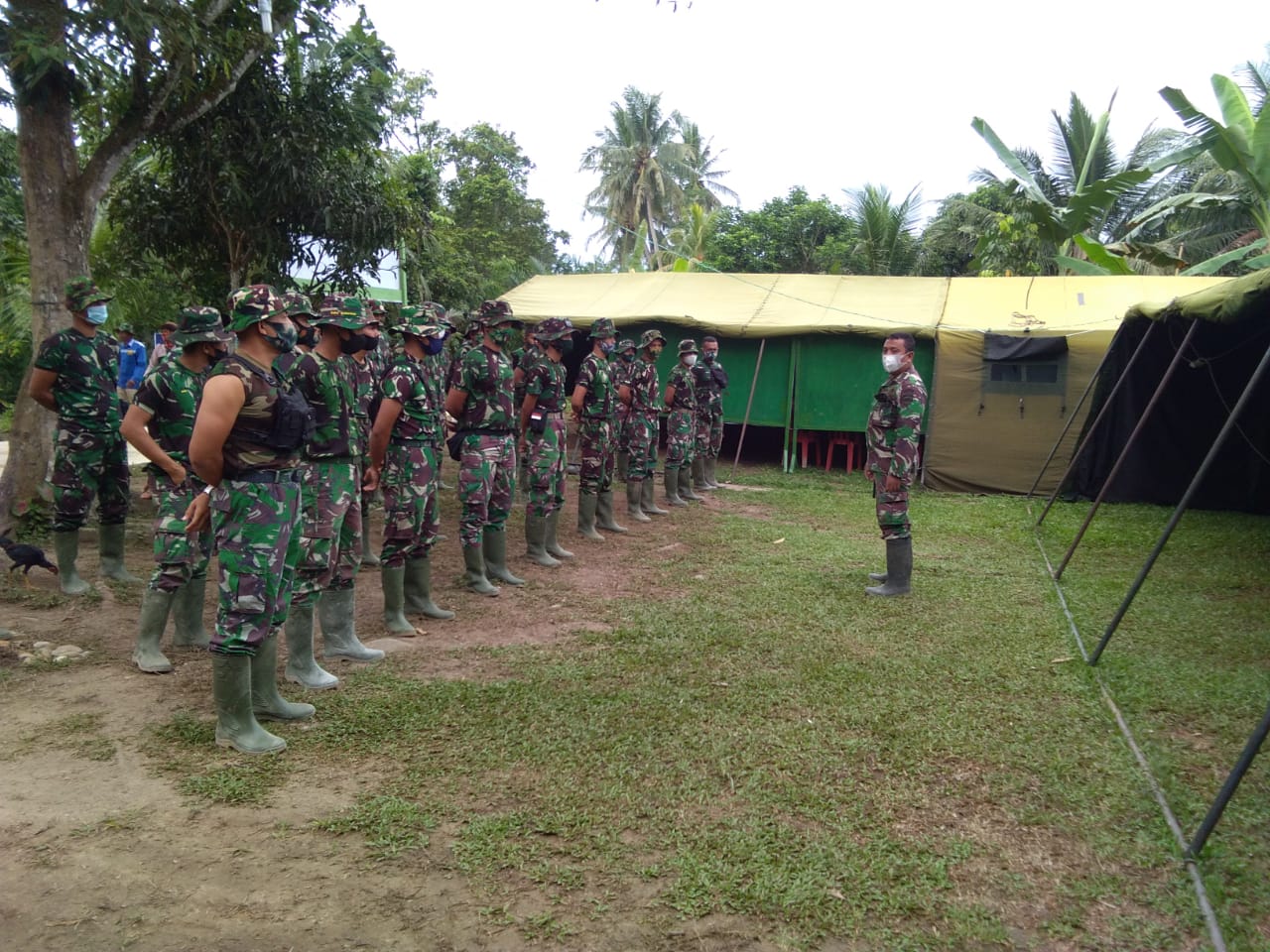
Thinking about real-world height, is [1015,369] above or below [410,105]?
below

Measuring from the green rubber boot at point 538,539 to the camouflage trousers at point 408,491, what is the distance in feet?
6.63

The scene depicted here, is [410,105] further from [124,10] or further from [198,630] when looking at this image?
[198,630]

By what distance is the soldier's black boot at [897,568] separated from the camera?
626 centimetres

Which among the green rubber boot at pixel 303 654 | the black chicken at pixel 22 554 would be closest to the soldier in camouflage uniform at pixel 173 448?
the green rubber boot at pixel 303 654

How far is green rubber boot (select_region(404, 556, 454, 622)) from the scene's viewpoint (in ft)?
17.9

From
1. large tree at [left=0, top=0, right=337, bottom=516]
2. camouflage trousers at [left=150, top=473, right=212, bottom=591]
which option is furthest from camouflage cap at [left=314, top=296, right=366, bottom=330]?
large tree at [left=0, top=0, right=337, bottom=516]

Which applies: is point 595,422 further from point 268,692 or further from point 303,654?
point 268,692

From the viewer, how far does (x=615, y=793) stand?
3242mm

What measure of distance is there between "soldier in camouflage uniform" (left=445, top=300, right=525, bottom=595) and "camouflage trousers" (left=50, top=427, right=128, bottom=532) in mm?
1974

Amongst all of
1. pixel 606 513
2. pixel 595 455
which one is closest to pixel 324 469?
pixel 595 455

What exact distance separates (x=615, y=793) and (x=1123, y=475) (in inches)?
369

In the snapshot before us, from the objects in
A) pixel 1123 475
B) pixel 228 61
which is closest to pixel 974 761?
pixel 228 61

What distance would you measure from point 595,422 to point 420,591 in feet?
9.23

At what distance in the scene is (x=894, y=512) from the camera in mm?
6164
